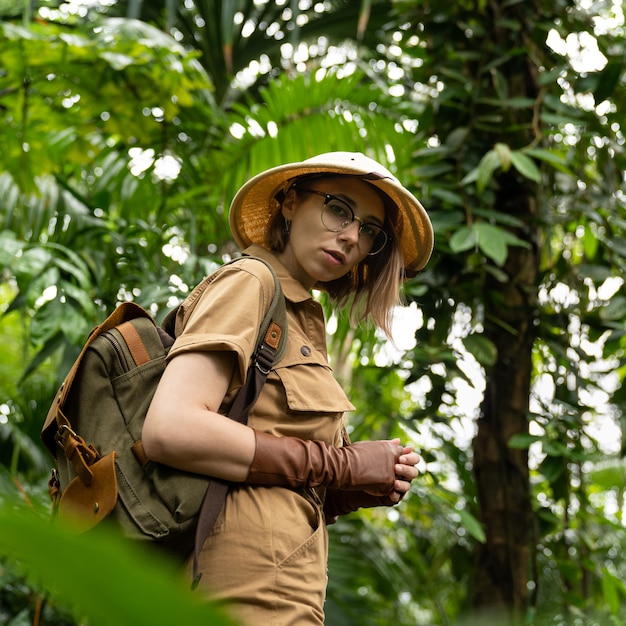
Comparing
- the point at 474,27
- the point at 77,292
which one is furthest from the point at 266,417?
the point at 474,27

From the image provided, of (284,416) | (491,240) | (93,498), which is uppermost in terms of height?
(491,240)

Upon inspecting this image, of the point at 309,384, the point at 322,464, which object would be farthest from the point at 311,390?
the point at 322,464

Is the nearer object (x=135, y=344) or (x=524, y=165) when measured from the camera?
(x=135, y=344)

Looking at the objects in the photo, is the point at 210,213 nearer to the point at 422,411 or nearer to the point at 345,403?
the point at 422,411

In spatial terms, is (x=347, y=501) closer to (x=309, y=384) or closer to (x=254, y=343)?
(x=309, y=384)

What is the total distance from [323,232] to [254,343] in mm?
309

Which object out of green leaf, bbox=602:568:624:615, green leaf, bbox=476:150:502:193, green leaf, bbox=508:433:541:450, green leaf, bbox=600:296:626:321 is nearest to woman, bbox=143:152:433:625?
green leaf, bbox=476:150:502:193

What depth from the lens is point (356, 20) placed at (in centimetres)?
380

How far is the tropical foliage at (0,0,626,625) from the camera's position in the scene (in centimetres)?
260

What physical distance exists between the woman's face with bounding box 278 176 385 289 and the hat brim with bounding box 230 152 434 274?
27 millimetres

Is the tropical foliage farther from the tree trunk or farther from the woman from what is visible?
the woman

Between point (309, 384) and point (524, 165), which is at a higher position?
point (524, 165)

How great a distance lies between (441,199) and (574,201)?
51 centimetres

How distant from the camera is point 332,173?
1523 mm
